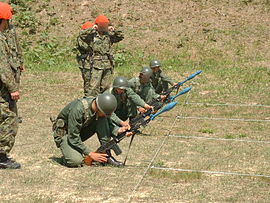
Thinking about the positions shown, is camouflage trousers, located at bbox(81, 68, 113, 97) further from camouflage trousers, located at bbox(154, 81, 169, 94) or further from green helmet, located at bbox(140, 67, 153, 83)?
camouflage trousers, located at bbox(154, 81, 169, 94)

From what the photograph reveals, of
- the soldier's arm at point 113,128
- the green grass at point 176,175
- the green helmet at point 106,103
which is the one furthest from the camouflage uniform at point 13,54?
the green grass at point 176,175

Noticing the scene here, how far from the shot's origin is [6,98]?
275 inches

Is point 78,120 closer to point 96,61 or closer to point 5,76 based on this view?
point 5,76

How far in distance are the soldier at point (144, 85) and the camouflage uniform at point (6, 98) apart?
13.1 ft

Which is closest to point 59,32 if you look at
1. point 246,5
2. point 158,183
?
point 246,5

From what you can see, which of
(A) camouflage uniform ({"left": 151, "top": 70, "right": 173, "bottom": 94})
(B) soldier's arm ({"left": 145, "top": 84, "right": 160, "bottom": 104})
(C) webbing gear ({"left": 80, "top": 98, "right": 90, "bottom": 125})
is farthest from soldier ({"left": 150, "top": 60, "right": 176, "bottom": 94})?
(C) webbing gear ({"left": 80, "top": 98, "right": 90, "bottom": 125})

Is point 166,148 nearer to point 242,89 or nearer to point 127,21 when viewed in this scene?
point 242,89

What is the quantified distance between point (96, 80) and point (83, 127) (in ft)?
13.4

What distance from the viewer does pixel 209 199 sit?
6.01 metres

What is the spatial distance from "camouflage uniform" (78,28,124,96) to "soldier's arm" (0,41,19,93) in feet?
14.8

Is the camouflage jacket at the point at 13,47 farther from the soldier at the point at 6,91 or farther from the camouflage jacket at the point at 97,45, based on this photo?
the camouflage jacket at the point at 97,45

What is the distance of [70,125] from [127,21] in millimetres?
15137

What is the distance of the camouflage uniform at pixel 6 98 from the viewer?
6891mm

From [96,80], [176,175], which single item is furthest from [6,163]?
[96,80]
